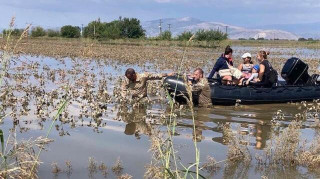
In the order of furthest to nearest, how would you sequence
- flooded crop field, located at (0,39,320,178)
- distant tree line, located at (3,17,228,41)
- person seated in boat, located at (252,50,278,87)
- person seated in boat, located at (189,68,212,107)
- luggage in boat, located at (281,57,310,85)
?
1. distant tree line, located at (3,17,228,41)
2. luggage in boat, located at (281,57,310,85)
3. person seated in boat, located at (252,50,278,87)
4. person seated in boat, located at (189,68,212,107)
5. flooded crop field, located at (0,39,320,178)

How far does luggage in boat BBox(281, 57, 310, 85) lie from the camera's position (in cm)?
1352

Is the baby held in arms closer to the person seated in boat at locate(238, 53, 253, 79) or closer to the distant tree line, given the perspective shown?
the person seated in boat at locate(238, 53, 253, 79)

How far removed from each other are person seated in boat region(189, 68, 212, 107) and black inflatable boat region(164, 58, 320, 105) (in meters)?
0.12

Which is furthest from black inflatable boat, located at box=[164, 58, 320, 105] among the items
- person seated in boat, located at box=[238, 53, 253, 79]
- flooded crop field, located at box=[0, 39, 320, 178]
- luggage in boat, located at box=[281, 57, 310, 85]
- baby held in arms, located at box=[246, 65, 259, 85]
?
person seated in boat, located at box=[238, 53, 253, 79]

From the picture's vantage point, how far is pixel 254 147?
307 inches

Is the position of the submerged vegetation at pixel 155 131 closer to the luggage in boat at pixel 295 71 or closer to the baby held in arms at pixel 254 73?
the baby held in arms at pixel 254 73

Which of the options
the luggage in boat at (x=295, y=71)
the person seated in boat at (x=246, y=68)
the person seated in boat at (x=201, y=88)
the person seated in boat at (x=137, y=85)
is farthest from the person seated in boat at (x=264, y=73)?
the person seated in boat at (x=137, y=85)

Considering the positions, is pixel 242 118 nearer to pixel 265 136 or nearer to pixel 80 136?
pixel 265 136

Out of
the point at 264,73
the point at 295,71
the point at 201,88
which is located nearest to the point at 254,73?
the point at 264,73

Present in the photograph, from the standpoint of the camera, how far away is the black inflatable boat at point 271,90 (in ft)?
39.3

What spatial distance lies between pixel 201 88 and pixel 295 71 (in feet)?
12.1

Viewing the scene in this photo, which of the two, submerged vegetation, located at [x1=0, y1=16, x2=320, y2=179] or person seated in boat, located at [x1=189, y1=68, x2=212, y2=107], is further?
person seated in boat, located at [x1=189, y1=68, x2=212, y2=107]

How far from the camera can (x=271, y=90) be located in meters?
12.7

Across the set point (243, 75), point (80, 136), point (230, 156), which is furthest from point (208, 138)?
point (243, 75)
